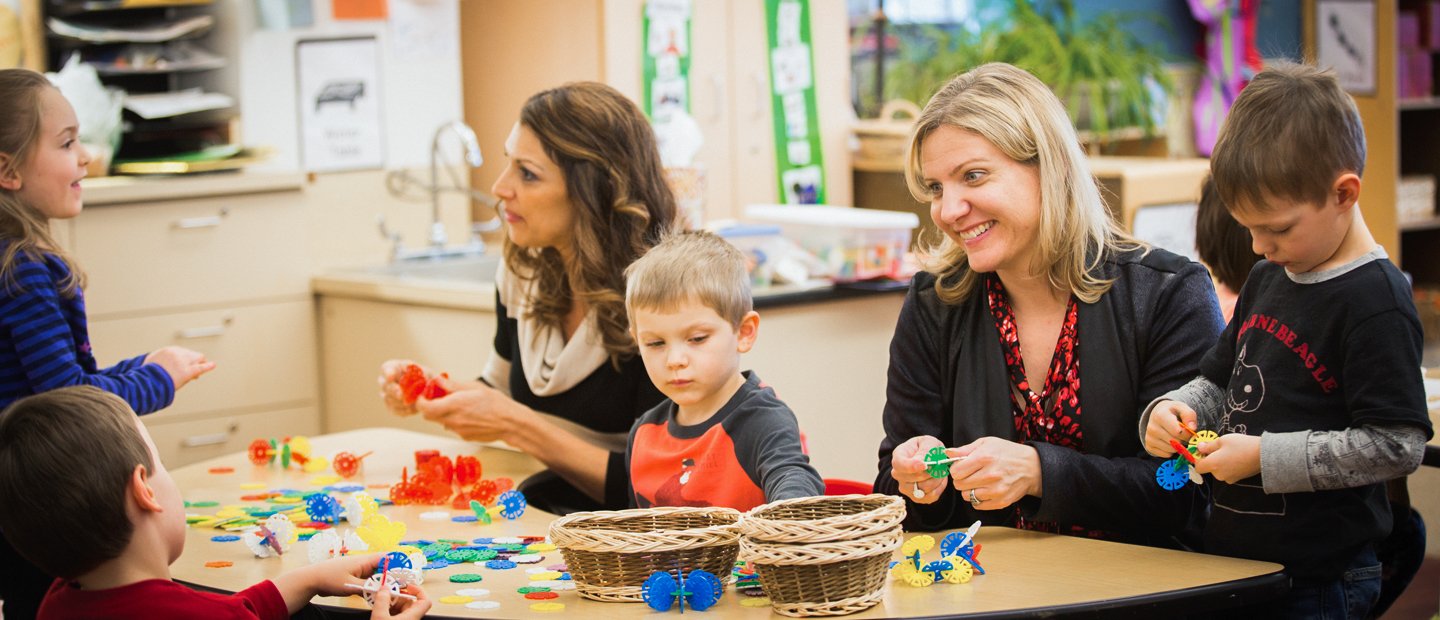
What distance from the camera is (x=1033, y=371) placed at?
2.16 meters

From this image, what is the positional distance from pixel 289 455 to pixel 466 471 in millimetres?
394

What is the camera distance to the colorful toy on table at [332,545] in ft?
6.73

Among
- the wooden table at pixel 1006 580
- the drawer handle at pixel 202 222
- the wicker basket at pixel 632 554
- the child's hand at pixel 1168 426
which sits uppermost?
the drawer handle at pixel 202 222

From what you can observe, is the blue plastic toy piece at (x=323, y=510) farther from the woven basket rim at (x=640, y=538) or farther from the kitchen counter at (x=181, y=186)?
the kitchen counter at (x=181, y=186)

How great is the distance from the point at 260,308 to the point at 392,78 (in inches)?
32.4

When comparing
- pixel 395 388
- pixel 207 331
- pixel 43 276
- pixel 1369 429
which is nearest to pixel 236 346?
pixel 207 331

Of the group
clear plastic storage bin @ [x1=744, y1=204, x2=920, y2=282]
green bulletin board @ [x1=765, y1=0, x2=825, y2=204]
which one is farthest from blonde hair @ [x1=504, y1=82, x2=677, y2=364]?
green bulletin board @ [x1=765, y1=0, x2=825, y2=204]

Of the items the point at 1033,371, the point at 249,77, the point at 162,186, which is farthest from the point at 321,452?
the point at 249,77

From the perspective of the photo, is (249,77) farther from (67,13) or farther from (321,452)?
(321,452)

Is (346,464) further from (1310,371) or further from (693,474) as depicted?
(1310,371)

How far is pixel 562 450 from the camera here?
8.66ft

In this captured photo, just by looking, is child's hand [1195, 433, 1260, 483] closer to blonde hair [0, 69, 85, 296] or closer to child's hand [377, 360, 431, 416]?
child's hand [377, 360, 431, 416]

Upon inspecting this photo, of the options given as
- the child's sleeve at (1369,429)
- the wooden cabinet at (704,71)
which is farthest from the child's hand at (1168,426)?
the wooden cabinet at (704,71)

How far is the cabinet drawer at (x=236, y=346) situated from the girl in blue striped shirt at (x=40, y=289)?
170cm
